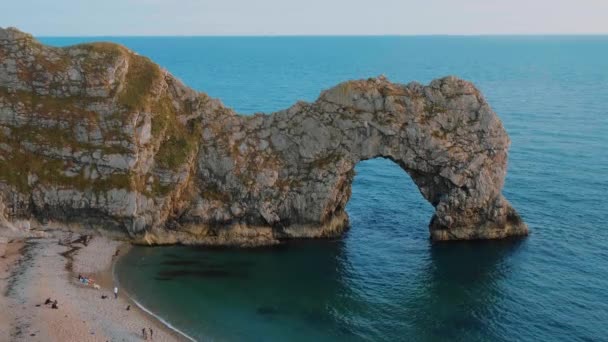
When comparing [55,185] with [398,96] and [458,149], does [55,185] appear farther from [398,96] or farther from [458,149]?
[458,149]

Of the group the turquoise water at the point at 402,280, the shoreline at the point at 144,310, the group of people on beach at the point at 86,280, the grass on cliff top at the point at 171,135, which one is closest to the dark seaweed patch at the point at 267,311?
the turquoise water at the point at 402,280

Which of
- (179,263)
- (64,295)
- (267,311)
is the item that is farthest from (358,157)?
(64,295)

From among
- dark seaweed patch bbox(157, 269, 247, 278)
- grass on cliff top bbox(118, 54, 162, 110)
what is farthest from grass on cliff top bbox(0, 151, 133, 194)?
dark seaweed patch bbox(157, 269, 247, 278)

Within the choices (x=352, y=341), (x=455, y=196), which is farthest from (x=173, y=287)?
(x=455, y=196)

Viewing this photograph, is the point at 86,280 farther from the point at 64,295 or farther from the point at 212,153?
the point at 212,153

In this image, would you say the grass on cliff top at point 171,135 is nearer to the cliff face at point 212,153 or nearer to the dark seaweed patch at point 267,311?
the cliff face at point 212,153

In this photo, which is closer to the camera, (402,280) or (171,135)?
(402,280)
